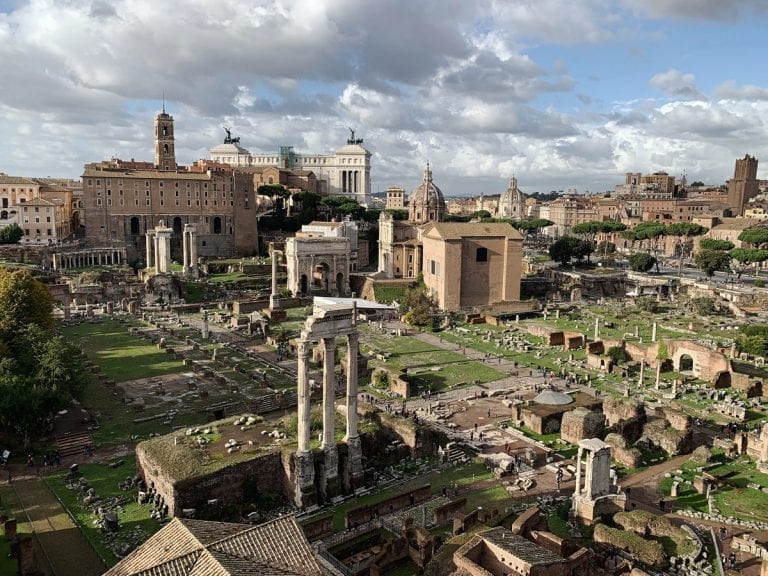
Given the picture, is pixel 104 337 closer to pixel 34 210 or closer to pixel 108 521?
pixel 108 521

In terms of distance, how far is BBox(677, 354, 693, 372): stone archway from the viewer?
34781 millimetres

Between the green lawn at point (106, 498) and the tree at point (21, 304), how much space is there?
11.6 meters

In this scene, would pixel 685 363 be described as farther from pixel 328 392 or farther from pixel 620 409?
pixel 328 392


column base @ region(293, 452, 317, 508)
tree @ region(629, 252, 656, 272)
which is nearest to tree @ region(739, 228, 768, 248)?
tree @ region(629, 252, 656, 272)

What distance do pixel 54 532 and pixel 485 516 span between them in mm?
12223

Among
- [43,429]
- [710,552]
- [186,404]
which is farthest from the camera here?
[186,404]

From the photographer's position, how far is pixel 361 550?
1659 centimetres

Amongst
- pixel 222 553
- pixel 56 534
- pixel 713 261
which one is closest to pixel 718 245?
pixel 713 261

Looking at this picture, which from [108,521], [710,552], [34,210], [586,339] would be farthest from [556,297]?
[34,210]

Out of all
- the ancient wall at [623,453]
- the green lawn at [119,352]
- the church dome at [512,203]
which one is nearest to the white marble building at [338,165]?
the church dome at [512,203]

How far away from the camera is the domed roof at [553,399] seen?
2698 centimetres

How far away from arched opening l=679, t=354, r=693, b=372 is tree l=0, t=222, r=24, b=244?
6578 cm

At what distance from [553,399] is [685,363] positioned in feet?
42.0

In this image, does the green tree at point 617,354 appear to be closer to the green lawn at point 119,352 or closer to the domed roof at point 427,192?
the green lawn at point 119,352
